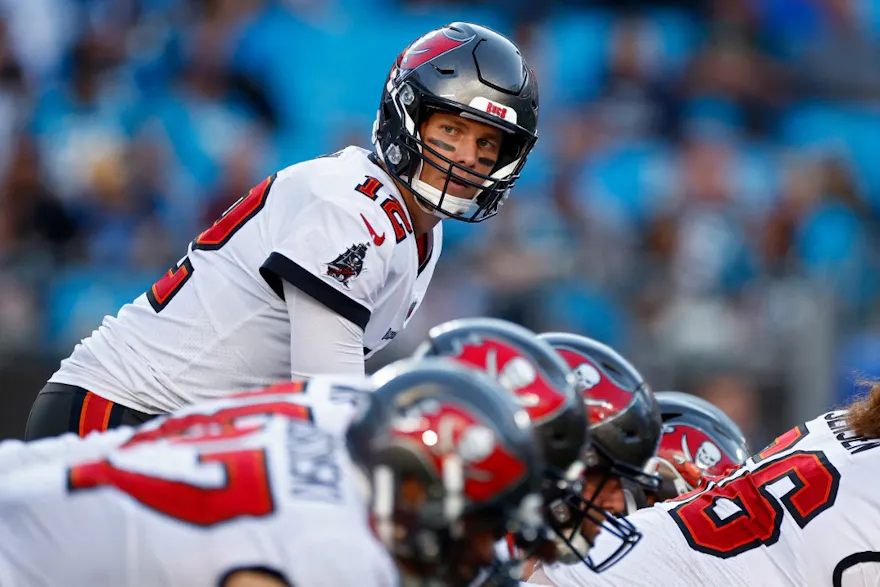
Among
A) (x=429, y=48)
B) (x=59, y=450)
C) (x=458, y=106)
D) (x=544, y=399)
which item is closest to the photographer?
(x=59, y=450)

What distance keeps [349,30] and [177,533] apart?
8888 mm

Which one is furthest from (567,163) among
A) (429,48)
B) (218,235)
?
(218,235)

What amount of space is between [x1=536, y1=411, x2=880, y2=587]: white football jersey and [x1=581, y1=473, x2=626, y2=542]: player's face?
0.42ft

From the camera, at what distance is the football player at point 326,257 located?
395 centimetres

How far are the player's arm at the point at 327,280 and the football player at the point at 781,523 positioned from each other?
1.01 meters

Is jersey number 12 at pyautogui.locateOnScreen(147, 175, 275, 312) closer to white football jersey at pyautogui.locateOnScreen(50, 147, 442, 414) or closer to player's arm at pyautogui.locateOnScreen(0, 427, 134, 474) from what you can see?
white football jersey at pyautogui.locateOnScreen(50, 147, 442, 414)

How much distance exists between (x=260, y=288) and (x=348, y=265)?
0.36 metres

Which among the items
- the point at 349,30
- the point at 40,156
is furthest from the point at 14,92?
the point at 349,30

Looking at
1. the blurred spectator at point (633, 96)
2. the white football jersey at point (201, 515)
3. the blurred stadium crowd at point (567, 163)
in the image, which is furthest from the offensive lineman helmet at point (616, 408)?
the blurred spectator at point (633, 96)

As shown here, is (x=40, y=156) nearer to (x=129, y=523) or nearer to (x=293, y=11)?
(x=293, y=11)

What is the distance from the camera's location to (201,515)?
2.79 meters

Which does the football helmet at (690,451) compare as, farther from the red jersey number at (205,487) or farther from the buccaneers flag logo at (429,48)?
the red jersey number at (205,487)

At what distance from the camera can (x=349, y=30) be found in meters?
11.2

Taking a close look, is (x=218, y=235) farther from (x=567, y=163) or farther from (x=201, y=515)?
(x=567, y=163)
